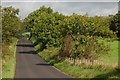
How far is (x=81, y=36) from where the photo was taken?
56.4 meters

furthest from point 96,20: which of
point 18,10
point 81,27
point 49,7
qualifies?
point 49,7

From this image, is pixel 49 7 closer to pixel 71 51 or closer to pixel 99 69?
pixel 71 51

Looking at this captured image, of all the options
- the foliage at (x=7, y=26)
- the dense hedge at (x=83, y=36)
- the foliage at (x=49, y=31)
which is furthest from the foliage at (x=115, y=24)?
the dense hedge at (x=83, y=36)

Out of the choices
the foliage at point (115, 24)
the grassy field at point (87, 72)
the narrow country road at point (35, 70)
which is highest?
the foliage at point (115, 24)

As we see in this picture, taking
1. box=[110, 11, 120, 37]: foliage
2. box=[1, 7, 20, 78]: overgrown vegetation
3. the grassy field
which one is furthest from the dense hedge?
box=[110, 11, 120, 37]: foliage

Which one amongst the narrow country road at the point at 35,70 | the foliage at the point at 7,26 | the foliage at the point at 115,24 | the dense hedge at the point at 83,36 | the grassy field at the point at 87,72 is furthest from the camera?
the foliage at the point at 115,24

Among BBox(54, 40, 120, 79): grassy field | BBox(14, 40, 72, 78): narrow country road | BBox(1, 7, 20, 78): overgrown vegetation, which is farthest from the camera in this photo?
BBox(1, 7, 20, 78): overgrown vegetation

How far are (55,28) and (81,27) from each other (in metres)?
19.3

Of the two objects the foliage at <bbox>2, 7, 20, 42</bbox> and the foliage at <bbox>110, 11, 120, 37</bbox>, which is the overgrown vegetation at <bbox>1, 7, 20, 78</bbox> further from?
the foliage at <bbox>110, 11, 120, 37</bbox>

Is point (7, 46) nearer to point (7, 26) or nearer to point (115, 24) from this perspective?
point (7, 26)

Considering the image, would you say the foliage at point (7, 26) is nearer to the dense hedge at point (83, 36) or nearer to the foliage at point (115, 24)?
the dense hedge at point (83, 36)

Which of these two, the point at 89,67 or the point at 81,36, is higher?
the point at 81,36

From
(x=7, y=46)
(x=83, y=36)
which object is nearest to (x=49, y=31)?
(x=7, y=46)

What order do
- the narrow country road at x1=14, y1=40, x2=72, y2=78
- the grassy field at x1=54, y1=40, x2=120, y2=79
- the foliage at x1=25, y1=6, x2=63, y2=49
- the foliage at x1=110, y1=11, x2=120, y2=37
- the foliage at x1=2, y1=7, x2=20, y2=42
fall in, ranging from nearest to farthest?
1. the grassy field at x1=54, y1=40, x2=120, y2=79
2. the narrow country road at x1=14, y1=40, x2=72, y2=78
3. the foliage at x1=2, y1=7, x2=20, y2=42
4. the foliage at x1=25, y1=6, x2=63, y2=49
5. the foliage at x1=110, y1=11, x2=120, y2=37
